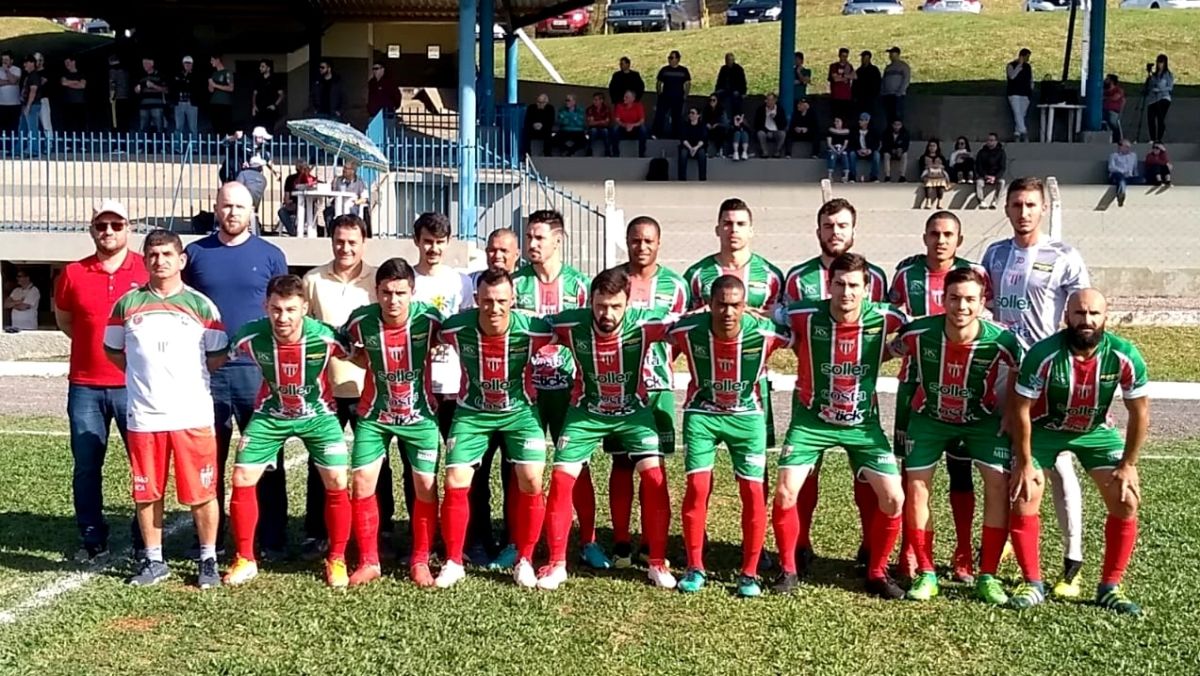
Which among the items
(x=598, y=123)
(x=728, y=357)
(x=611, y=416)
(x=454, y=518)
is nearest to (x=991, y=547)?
(x=728, y=357)

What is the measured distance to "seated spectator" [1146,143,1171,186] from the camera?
70.1 ft

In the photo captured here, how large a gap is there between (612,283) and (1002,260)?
2.02m

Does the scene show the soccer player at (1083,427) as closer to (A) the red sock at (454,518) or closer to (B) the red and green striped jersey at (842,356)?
(B) the red and green striped jersey at (842,356)

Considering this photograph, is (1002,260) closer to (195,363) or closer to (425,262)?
(425,262)

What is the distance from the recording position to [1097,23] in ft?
78.7

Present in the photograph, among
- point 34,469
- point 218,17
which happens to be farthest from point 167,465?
point 218,17

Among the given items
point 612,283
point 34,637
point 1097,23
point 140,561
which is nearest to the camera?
point 34,637

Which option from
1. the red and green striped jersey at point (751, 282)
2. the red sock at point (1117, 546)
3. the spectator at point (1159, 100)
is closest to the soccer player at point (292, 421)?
the red and green striped jersey at point (751, 282)

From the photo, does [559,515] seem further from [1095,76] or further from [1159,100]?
[1159,100]

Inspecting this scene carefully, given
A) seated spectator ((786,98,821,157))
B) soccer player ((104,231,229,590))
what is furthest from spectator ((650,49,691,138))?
soccer player ((104,231,229,590))

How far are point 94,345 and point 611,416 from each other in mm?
2643

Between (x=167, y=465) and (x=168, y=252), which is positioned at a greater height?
(x=168, y=252)

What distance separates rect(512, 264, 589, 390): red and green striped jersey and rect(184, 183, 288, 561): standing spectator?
125cm

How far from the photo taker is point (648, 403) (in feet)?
24.3
